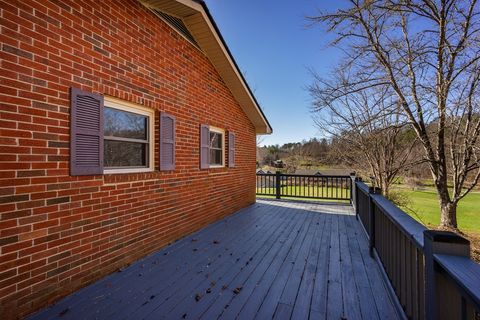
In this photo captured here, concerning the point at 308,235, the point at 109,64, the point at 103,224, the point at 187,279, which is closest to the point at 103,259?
the point at 103,224

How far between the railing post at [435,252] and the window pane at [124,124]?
3471mm

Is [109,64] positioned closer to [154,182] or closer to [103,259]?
[154,182]

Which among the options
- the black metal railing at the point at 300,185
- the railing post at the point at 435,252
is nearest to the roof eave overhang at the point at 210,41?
the black metal railing at the point at 300,185

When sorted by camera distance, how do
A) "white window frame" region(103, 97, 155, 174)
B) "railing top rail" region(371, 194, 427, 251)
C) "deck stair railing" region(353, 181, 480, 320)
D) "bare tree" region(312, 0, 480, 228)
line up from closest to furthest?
"deck stair railing" region(353, 181, 480, 320) → "railing top rail" region(371, 194, 427, 251) → "white window frame" region(103, 97, 155, 174) → "bare tree" region(312, 0, 480, 228)

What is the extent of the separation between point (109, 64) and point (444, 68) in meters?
7.59

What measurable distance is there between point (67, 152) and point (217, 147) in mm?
4054

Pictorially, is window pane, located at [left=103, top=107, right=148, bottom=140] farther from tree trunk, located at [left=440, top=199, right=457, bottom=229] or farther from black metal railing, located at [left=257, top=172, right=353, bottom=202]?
tree trunk, located at [left=440, top=199, right=457, bottom=229]

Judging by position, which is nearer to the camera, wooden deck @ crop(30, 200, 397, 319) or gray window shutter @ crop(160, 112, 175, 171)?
wooden deck @ crop(30, 200, 397, 319)

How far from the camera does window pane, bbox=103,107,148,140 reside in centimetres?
322

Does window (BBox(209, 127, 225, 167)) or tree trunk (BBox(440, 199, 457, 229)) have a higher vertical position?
window (BBox(209, 127, 225, 167))

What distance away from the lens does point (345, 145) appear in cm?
1068

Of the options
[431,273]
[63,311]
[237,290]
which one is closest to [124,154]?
[63,311]

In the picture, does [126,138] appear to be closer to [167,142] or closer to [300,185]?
[167,142]

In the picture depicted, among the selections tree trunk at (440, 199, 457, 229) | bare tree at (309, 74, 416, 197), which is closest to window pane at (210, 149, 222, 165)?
bare tree at (309, 74, 416, 197)
